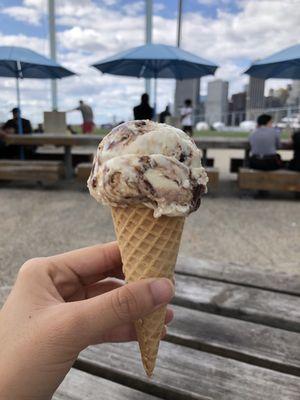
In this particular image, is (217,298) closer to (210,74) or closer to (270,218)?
(270,218)

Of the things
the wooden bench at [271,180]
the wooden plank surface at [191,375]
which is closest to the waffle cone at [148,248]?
the wooden plank surface at [191,375]

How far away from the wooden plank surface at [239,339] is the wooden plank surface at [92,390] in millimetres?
291

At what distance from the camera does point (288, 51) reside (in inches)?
293

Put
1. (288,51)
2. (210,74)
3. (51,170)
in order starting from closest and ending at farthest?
(51,170), (288,51), (210,74)

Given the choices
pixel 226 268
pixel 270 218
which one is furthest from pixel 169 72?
pixel 226 268

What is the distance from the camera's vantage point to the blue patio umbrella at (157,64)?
822 cm

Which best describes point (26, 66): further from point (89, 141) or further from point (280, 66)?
point (280, 66)

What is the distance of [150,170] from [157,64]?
8.90m

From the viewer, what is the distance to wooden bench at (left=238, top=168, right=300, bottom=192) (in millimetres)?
6480

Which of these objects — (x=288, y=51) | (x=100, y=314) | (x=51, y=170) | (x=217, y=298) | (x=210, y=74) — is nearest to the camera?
(x=100, y=314)

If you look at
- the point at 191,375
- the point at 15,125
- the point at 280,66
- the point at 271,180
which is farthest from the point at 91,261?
the point at 15,125

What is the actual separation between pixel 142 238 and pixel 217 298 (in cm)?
50

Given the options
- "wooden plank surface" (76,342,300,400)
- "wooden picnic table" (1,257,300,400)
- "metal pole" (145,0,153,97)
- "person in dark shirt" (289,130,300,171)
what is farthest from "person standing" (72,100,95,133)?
"wooden plank surface" (76,342,300,400)

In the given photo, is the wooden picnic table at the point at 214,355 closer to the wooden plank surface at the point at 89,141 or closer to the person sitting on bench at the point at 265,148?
the person sitting on bench at the point at 265,148
